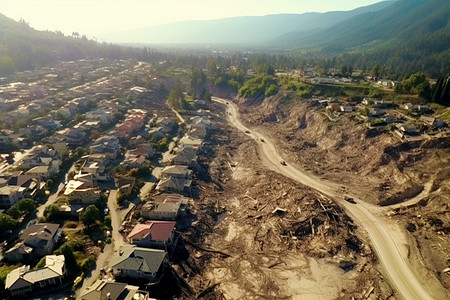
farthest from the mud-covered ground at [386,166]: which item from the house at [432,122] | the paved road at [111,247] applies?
the paved road at [111,247]

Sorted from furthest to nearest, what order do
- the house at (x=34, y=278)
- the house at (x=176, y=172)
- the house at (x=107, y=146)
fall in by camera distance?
the house at (x=107, y=146) < the house at (x=176, y=172) < the house at (x=34, y=278)

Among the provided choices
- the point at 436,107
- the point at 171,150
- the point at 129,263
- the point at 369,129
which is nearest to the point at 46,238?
the point at 129,263

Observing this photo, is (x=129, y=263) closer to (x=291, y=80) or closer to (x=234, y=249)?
(x=234, y=249)

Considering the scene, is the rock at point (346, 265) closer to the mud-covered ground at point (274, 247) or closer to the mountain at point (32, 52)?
the mud-covered ground at point (274, 247)

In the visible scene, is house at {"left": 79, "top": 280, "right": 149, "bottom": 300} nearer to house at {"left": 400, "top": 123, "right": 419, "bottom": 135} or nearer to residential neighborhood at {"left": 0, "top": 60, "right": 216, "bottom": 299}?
residential neighborhood at {"left": 0, "top": 60, "right": 216, "bottom": 299}

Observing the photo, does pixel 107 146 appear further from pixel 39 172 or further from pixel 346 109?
pixel 346 109

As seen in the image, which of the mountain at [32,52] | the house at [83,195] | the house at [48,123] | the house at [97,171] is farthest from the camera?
the mountain at [32,52]

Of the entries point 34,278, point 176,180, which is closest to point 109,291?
point 34,278
